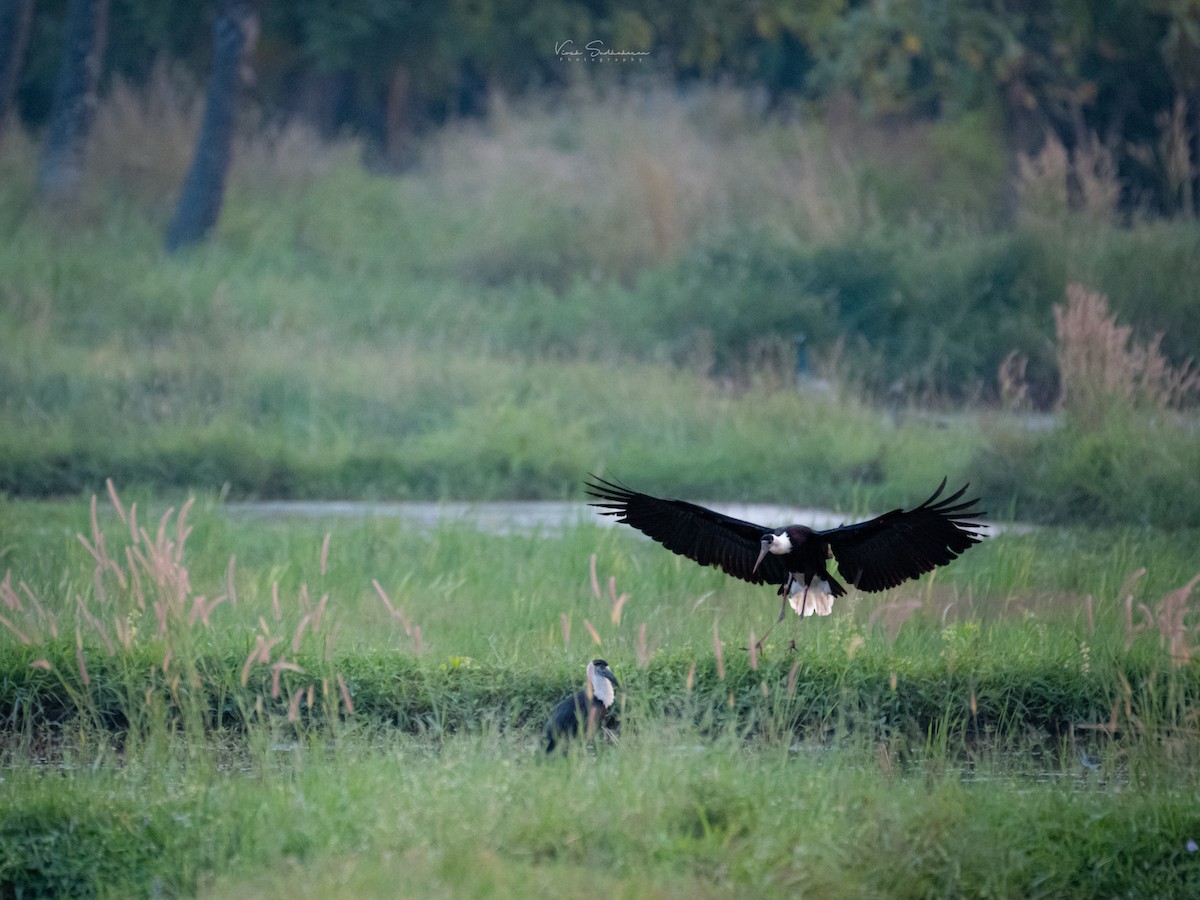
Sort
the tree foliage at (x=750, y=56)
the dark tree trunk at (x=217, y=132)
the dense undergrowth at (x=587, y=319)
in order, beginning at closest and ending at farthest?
the dense undergrowth at (x=587, y=319) → the dark tree trunk at (x=217, y=132) → the tree foliage at (x=750, y=56)

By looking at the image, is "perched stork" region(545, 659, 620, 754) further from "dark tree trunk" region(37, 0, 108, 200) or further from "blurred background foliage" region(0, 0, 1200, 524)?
"dark tree trunk" region(37, 0, 108, 200)

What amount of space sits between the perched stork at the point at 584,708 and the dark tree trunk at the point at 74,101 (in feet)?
53.5

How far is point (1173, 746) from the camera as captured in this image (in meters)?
5.97

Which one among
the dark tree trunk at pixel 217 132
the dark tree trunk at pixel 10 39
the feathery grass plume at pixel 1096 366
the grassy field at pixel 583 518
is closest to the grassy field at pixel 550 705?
the grassy field at pixel 583 518

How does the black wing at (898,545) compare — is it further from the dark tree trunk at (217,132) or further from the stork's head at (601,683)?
the dark tree trunk at (217,132)

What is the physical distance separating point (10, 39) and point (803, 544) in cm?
1590

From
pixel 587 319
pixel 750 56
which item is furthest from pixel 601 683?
pixel 750 56

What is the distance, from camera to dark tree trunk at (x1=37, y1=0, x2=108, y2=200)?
19719mm

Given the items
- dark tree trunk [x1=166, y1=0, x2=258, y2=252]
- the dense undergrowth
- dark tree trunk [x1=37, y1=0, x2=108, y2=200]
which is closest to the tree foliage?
the dense undergrowth

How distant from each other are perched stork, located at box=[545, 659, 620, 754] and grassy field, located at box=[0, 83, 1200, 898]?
170mm

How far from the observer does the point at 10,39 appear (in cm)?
1864

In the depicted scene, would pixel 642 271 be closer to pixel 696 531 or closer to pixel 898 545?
pixel 696 531

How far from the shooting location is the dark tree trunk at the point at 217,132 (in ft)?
62.7

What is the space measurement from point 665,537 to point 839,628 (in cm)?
139
